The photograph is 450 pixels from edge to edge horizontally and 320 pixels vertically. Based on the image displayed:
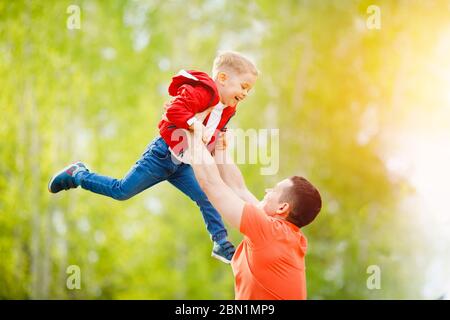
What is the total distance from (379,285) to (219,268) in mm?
3343

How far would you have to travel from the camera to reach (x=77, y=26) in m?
8.33

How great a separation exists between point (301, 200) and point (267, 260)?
0.87 ft

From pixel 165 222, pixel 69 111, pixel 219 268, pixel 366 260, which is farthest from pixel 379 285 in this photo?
pixel 69 111

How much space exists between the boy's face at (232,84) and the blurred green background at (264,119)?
5.17m

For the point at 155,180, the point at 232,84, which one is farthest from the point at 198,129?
the point at 155,180

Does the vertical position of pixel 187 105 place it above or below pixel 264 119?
below

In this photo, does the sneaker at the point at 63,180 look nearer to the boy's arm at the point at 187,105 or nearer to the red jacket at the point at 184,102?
the red jacket at the point at 184,102

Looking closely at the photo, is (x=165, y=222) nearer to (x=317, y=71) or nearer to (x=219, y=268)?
(x=219, y=268)

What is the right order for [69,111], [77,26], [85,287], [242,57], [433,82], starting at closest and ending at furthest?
[242,57]
[433,82]
[77,26]
[69,111]
[85,287]

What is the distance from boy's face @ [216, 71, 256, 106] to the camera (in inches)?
102

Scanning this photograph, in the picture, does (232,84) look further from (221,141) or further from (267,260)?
(267,260)

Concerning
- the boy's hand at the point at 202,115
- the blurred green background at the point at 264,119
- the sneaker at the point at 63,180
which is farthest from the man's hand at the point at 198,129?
the blurred green background at the point at 264,119

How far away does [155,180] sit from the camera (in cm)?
270

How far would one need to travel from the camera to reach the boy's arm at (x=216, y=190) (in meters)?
2.34
